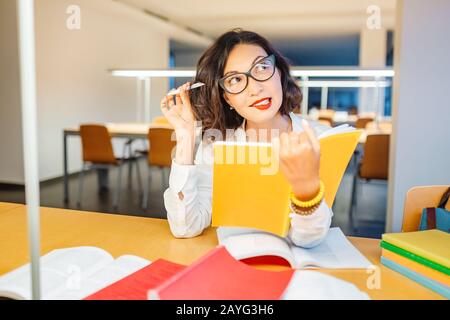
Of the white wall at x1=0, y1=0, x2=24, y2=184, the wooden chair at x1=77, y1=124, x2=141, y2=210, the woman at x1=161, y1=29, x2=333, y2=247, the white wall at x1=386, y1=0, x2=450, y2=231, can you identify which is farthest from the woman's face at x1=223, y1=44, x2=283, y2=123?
the white wall at x1=0, y1=0, x2=24, y2=184

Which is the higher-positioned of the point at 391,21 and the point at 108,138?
the point at 391,21

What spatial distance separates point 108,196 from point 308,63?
1274cm

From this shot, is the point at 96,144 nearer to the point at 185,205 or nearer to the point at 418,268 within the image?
the point at 185,205

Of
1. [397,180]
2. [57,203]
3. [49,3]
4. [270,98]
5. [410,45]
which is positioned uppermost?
[49,3]

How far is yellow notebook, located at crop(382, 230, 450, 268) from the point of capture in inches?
31.0

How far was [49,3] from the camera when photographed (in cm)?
507

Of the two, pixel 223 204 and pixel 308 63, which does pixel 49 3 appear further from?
pixel 308 63

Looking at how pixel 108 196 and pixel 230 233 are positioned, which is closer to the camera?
pixel 230 233

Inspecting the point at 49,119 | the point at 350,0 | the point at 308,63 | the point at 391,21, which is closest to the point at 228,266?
the point at 49,119

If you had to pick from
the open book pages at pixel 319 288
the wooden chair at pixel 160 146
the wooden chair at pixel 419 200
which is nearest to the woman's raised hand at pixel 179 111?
the open book pages at pixel 319 288

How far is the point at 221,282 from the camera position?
0.70m

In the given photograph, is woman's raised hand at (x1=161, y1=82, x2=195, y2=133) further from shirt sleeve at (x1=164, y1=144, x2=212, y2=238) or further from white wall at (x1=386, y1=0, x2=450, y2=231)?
white wall at (x1=386, y1=0, x2=450, y2=231)

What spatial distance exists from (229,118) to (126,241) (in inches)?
19.4

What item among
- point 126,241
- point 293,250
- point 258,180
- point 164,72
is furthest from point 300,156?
point 164,72
